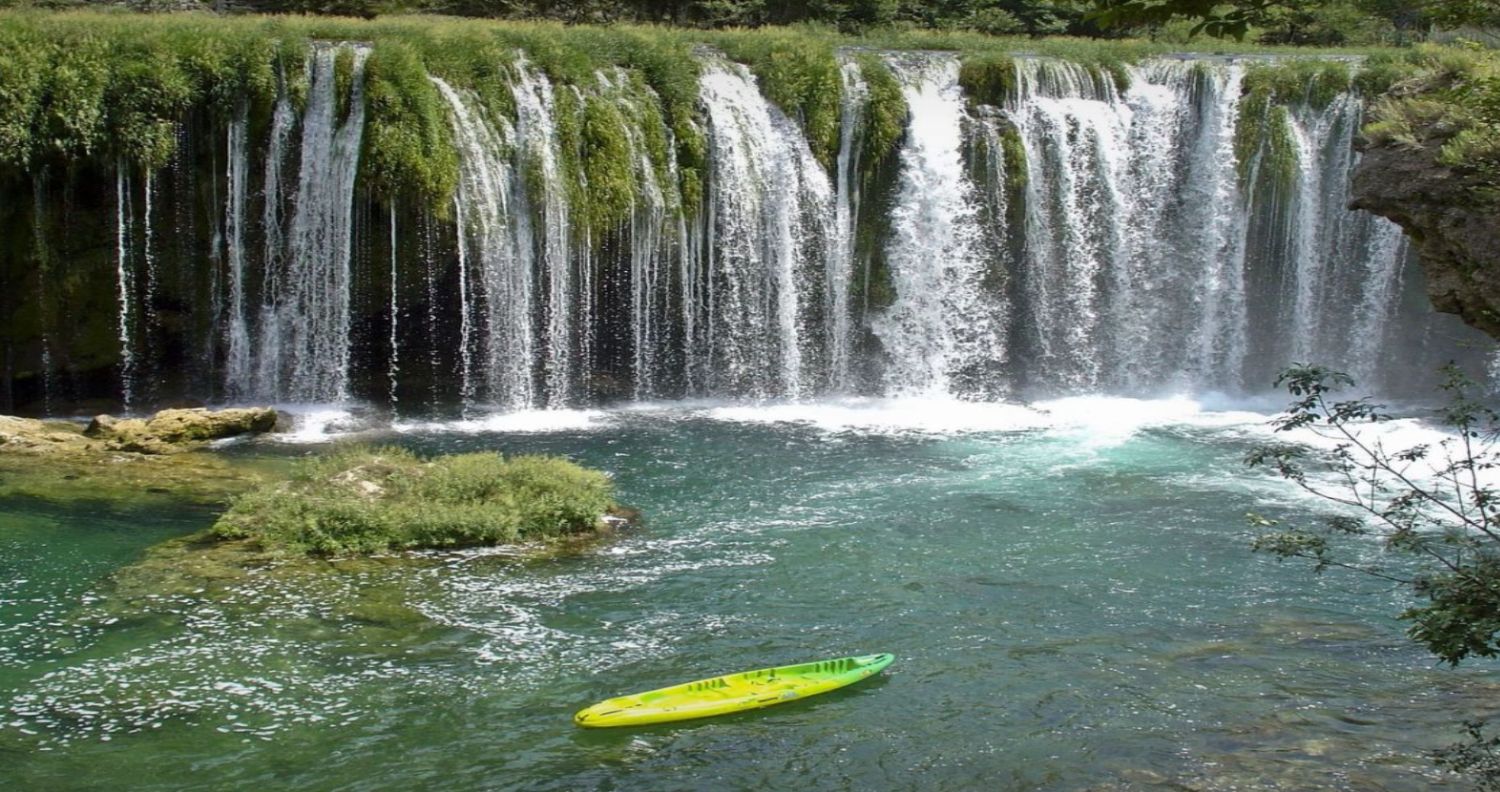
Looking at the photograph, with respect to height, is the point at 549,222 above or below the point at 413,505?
above

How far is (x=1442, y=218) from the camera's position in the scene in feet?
30.9

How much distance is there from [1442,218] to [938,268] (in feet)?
37.7

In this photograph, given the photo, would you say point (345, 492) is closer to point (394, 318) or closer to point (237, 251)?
point (394, 318)

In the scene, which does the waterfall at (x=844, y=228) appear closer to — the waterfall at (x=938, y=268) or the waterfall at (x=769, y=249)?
the waterfall at (x=769, y=249)

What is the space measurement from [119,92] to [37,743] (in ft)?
36.3

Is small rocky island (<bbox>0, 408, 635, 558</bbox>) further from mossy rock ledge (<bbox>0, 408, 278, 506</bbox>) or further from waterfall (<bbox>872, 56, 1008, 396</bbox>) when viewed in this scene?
waterfall (<bbox>872, 56, 1008, 396</bbox>)

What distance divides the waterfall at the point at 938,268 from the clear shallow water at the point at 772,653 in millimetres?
5633

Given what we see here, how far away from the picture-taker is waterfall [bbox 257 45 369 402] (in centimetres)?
1839

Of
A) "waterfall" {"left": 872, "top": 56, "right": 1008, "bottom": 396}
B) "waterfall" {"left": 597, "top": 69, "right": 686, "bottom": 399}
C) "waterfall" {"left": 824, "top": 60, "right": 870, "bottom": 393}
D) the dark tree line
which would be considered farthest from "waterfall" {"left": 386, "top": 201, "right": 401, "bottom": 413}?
the dark tree line

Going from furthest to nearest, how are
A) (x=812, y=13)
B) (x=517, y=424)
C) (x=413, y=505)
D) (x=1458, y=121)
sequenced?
1. (x=812, y=13)
2. (x=517, y=424)
3. (x=413, y=505)
4. (x=1458, y=121)

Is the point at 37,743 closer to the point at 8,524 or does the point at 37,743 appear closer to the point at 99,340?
the point at 8,524

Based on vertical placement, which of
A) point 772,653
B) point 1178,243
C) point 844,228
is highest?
point 844,228

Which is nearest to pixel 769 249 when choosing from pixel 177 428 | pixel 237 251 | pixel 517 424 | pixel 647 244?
pixel 647 244

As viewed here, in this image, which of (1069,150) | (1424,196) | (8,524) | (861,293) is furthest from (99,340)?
(1424,196)
